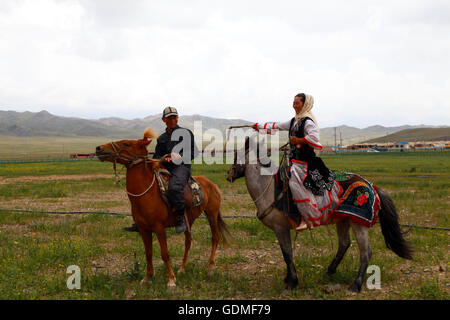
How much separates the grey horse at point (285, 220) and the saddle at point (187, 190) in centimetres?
96

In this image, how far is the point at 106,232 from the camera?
996 cm

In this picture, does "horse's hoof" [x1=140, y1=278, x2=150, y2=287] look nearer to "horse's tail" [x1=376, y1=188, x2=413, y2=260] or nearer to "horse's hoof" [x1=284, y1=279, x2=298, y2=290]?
"horse's hoof" [x1=284, y1=279, x2=298, y2=290]

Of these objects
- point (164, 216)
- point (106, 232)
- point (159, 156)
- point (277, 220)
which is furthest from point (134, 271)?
point (106, 232)

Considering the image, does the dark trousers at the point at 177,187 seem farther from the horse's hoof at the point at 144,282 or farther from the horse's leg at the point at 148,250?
the horse's hoof at the point at 144,282

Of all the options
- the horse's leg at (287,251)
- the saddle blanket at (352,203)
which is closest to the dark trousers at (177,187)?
the saddle blanket at (352,203)

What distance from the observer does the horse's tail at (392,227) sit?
21.1 ft

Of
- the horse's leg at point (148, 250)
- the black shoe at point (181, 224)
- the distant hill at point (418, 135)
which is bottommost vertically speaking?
the horse's leg at point (148, 250)

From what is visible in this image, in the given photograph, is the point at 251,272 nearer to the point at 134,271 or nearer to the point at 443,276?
the point at 134,271

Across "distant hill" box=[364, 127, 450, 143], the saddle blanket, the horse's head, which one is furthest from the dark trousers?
"distant hill" box=[364, 127, 450, 143]

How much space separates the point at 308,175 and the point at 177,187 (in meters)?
2.42
